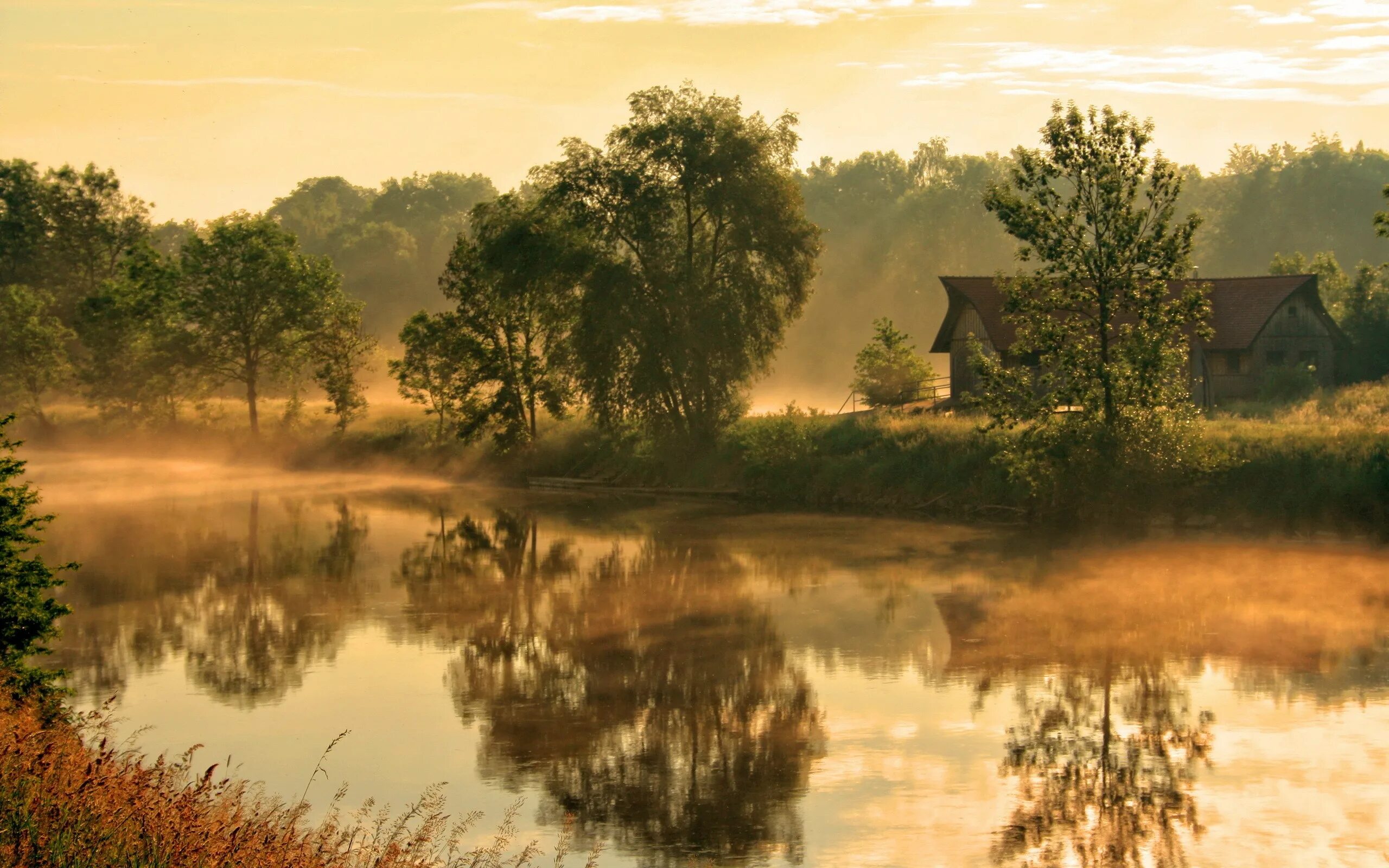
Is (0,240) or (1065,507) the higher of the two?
(0,240)

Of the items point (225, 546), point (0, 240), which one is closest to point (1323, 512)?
point (225, 546)

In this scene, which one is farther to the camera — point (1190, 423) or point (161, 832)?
point (1190, 423)

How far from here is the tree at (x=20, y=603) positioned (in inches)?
560

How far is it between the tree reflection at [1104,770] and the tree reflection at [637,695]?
8.04 ft

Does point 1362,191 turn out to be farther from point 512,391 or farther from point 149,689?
point 149,689

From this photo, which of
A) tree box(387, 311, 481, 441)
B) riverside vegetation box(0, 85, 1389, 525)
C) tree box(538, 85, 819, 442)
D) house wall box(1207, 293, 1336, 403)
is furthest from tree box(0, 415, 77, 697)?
house wall box(1207, 293, 1336, 403)

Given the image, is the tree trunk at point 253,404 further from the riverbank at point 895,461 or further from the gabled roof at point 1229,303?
the gabled roof at point 1229,303

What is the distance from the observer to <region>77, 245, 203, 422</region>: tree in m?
62.0

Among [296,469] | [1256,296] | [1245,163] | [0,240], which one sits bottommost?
[296,469]

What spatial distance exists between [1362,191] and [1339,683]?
89.9 metres

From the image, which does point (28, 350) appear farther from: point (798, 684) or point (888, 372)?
point (798, 684)

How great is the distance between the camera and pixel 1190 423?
111 feet

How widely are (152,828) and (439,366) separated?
45.3 meters

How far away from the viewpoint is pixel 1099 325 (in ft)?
113
